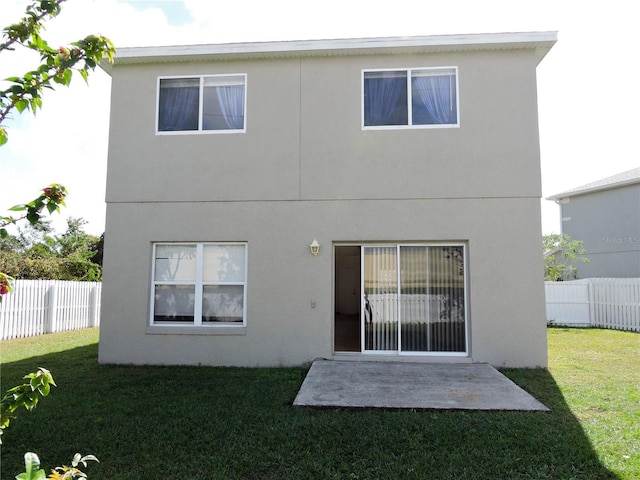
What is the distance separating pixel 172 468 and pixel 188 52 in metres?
8.42

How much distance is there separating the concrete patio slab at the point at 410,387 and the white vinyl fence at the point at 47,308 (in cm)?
1088

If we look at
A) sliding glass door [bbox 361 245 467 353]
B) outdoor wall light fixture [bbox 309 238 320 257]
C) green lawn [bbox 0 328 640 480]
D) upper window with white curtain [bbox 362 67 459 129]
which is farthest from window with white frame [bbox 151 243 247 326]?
upper window with white curtain [bbox 362 67 459 129]

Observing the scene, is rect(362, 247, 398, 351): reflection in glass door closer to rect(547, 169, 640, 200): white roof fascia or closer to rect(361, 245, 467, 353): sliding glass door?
rect(361, 245, 467, 353): sliding glass door

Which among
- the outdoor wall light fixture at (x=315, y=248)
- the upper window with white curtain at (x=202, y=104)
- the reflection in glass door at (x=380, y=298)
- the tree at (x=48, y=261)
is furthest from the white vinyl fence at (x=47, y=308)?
the reflection in glass door at (x=380, y=298)

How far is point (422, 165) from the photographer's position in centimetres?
954

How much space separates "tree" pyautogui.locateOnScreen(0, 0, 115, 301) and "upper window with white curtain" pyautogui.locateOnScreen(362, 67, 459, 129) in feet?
25.4

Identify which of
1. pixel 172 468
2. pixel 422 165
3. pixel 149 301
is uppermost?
pixel 422 165

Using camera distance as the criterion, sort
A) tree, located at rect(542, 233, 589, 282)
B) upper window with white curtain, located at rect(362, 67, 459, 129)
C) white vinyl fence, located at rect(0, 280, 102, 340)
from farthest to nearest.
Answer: tree, located at rect(542, 233, 589, 282), white vinyl fence, located at rect(0, 280, 102, 340), upper window with white curtain, located at rect(362, 67, 459, 129)

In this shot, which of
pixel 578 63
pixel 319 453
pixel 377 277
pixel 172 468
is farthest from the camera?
pixel 578 63

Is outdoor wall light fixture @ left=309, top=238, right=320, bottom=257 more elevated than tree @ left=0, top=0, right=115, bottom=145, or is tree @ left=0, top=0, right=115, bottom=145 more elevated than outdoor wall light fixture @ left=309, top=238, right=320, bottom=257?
tree @ left=0, top=0, right=115, bottom=145

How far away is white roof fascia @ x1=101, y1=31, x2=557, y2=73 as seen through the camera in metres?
9.31

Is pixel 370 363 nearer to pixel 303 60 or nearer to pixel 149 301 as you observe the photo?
pixel 149 301

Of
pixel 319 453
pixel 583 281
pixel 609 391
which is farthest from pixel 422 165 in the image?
pixel 583 281

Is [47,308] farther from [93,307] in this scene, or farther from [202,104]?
[202,104]
